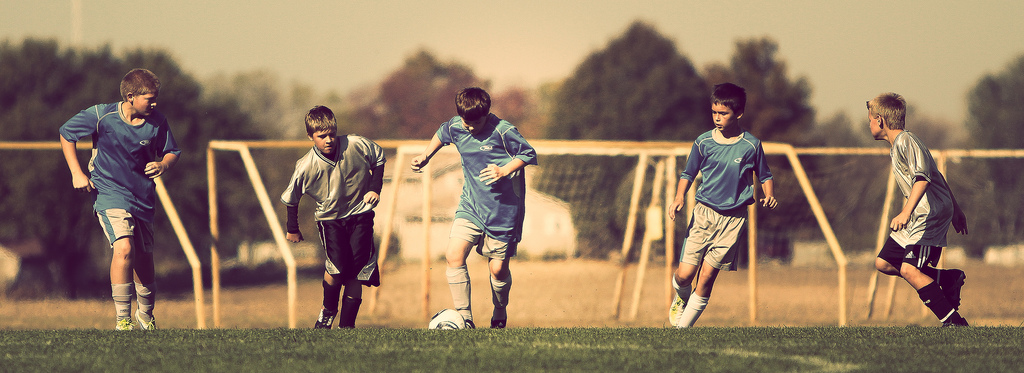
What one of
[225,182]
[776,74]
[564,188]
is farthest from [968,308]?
[776,74]

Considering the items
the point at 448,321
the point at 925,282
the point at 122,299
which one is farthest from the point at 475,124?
the point at 925,282

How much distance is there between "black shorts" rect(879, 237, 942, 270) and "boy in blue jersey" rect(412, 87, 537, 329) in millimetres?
2524

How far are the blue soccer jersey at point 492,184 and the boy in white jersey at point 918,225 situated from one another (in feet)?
7.95

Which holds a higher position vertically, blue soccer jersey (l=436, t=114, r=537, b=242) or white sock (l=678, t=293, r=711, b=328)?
blue soccer jersey (l=436, t=114, r=537, b=242)

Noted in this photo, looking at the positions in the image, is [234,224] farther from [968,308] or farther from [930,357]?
[930,357]

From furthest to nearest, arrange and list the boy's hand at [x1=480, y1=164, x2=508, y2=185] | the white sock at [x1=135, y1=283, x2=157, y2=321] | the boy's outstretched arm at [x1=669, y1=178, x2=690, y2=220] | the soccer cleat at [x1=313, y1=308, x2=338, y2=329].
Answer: the white sock at [x1=135, y1=283, x2=157, y2=321], the soccer cleat at [x1=313, y1=308, x2=338, y2=329], the boy's outstretched arm at [x1=669, y1=178, x2=690, y2=220], the boy's hand at [x1=480, y1=164, x2=508, y2=185]

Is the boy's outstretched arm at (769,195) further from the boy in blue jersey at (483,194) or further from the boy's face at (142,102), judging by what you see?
the boy's face at (142,102)

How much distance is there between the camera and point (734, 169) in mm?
6340

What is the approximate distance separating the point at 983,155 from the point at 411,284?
958 cm

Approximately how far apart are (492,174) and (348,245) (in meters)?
1.20

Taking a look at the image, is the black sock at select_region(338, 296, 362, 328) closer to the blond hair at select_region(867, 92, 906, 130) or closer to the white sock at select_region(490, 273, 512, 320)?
the white sock at select_region(490, 273, 512, 320)

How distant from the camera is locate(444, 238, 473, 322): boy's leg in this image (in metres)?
6.36

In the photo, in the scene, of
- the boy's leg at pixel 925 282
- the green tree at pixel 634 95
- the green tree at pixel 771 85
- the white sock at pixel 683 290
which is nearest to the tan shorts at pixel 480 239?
the white sock at pixel 683 290

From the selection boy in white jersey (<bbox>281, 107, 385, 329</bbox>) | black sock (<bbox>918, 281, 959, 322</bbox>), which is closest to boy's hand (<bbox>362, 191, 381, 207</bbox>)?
boy in white jersey (<bbox>281, 107, 385, 329</bbox>)
